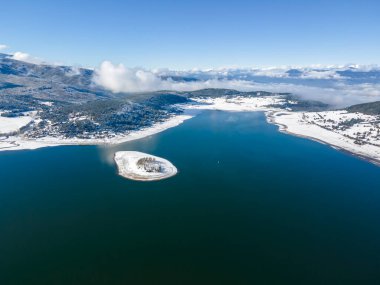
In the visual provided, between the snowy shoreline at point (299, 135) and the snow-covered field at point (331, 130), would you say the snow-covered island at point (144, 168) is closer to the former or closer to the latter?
the snowy shoreline at point (299, 135)

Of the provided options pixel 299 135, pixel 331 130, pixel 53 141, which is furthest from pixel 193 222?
pixel 331 130

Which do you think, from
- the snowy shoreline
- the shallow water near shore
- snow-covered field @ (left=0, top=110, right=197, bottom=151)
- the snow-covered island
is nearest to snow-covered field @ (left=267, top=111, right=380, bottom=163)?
the snowy shoreline

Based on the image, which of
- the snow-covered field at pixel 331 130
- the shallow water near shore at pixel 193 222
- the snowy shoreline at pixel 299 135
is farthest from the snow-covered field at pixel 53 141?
the snow-covered field at pixel 331 130

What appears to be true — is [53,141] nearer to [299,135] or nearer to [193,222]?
[193,222]

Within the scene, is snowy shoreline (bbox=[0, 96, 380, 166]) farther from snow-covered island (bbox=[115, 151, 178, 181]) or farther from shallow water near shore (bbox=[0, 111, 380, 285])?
snow-covered island (bbox=[115, 151, 178, 181])

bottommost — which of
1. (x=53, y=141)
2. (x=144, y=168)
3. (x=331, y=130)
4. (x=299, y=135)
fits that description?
(x=53, y=141)

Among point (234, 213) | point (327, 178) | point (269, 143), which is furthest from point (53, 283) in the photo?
point (269, 143)
